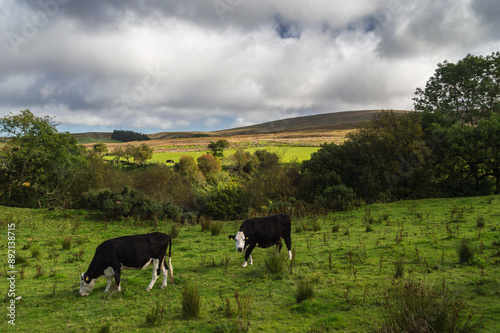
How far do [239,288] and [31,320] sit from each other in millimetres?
4196

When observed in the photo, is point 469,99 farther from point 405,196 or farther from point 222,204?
point 222,204

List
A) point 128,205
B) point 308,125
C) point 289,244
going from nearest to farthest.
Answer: point 289,244, point 128,205, point 308,125

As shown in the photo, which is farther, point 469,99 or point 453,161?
point 469,99

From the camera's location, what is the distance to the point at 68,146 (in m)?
25.7

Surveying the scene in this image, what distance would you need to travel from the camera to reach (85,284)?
22.2 feet

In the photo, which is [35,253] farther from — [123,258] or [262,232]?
[262,232]

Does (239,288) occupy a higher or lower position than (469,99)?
lower

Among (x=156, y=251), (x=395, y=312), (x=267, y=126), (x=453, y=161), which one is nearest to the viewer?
(x=395, y=312)

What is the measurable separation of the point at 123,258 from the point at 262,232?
3.86m

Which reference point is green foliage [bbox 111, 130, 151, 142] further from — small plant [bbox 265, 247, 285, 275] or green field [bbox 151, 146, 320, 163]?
small plant [bbox 265, 247, 285, 275]

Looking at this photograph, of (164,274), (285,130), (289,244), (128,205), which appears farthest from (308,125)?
(164,274)

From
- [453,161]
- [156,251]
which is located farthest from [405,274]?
[453,161]

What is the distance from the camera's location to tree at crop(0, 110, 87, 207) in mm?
23828

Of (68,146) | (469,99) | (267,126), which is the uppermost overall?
(267,126)
